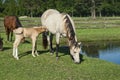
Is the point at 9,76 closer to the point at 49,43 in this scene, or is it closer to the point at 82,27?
the point at 49,43

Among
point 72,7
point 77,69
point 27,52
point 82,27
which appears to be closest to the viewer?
point 77,69

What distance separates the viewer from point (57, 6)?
276 ft

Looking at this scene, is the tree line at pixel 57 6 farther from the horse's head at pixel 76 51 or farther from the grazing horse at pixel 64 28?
the horse's head at pixel 76 51

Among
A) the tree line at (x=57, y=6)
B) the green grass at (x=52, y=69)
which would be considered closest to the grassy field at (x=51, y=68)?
the green grass at (x=52, y=69)

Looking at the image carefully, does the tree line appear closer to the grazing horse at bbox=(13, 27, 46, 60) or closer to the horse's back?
the horse's back

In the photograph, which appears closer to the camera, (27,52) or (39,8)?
(27,52)

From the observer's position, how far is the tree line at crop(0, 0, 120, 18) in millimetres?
83688

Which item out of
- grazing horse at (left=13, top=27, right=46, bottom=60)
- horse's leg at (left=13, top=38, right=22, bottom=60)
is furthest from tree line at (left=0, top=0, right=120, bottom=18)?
horse's leg at (left=13, top=38, right=22, bottom=60)

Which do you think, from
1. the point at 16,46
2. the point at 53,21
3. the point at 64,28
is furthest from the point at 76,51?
the point at 16,46

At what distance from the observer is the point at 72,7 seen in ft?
276

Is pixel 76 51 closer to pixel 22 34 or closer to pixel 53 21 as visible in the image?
pixel 53 21

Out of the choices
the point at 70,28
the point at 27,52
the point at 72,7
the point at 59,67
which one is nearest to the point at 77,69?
the point at 59,67

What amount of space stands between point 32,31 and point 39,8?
7074 centimetres

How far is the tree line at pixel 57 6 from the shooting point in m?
83.7
